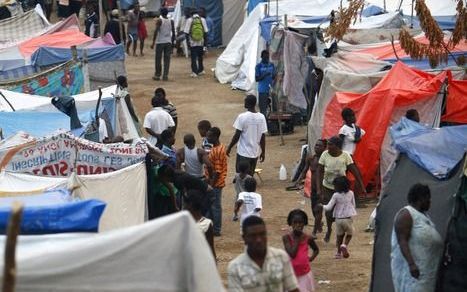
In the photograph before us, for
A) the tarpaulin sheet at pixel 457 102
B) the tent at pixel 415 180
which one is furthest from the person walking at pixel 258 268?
the tarpaulin sheet at pixel 457 102

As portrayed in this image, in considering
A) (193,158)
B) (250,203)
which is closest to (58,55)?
(193,158)

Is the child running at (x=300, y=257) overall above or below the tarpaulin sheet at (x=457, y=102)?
above

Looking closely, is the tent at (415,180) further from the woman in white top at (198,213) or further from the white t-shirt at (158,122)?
the white t-shirt at (158,122)

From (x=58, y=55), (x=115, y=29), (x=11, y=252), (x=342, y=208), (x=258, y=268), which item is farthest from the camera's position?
(x=115, y=29)

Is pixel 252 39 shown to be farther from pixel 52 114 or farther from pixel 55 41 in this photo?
pixel 52 114

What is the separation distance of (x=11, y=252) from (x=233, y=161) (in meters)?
14.1

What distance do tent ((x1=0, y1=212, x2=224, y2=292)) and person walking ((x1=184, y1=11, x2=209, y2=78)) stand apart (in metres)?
21.6

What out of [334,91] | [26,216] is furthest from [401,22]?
[26,216]

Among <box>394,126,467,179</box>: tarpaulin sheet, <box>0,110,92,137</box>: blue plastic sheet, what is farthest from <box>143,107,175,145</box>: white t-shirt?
<box>394,126,467,179</box>: tarpaulin sheet

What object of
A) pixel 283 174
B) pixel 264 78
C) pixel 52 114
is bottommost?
pixel 283 174

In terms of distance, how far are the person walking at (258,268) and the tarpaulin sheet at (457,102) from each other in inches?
356

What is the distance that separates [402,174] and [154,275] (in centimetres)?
478

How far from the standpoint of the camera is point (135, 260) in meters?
6.47

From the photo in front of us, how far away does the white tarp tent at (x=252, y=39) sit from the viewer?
964 inches
